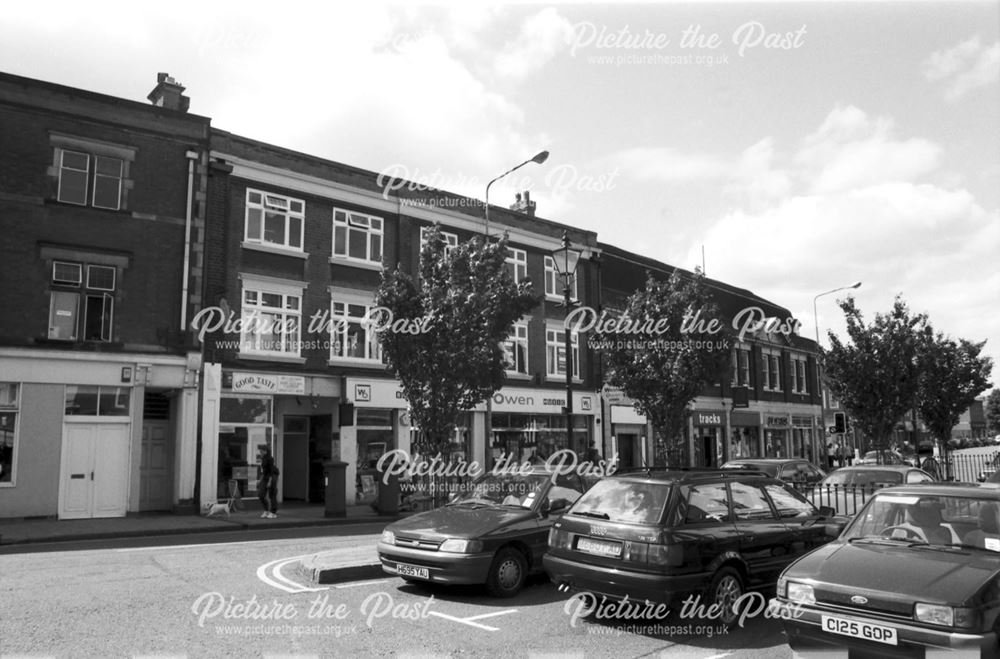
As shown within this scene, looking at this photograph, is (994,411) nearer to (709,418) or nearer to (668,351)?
(709,418)

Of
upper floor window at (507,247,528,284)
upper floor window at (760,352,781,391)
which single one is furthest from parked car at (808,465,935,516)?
upper floor window at (760,352,781,391)

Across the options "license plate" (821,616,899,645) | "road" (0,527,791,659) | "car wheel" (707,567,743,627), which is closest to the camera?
"license plate" (821,616,899,645)

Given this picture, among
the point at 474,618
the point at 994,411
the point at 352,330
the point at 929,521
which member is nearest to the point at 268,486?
the point at 352,330

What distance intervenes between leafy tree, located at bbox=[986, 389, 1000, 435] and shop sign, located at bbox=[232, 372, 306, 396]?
7766cm

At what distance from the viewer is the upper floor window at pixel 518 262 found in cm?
2862

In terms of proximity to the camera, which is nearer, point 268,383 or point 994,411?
point 268,383

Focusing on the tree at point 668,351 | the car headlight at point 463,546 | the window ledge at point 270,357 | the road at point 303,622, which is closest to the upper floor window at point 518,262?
the window ledge at point 270,357

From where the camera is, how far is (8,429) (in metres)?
17.3

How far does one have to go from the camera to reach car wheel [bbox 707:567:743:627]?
7301 mm

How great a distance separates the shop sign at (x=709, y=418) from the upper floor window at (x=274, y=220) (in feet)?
71.9

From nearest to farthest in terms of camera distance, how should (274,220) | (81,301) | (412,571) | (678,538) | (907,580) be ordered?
1. (907,580)
2. (678,538)
3. (412,571)
4. (81,301)
5. (274,220)

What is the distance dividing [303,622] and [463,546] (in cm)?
185

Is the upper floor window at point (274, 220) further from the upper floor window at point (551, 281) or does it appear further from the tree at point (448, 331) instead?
the upper floor window at point (551, 281)

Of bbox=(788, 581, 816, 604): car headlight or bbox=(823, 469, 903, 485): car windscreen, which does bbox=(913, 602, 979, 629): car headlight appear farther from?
bbox=(823, 469, 903, 485): car windscreen
